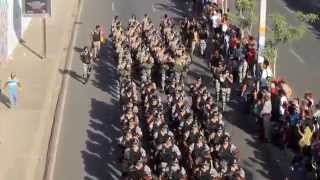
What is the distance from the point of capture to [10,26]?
38531mm

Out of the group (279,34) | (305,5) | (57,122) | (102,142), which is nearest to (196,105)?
(102,142)

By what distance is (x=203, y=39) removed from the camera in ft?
119

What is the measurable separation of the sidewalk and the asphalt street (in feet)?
2.03

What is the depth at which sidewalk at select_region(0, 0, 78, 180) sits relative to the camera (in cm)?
2700

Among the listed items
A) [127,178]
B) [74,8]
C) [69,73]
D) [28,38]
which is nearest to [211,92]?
[69,73]

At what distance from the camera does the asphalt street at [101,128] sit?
26156 millimetres

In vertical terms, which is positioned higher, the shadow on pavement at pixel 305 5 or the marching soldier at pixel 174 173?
the shadow on pavement at pixel 305 5

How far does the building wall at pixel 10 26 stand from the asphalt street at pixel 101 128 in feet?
8.50

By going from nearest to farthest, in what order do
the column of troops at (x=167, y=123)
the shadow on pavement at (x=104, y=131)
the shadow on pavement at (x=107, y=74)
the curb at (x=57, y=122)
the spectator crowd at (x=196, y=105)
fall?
the column of troops at (x=167, y=123), the spectator crowd at (x=196, y=105), the shadow on pavement at (x=104, y=131), the curb at (x=57, y=122), the shadow on pavement at (x=107, y=74)

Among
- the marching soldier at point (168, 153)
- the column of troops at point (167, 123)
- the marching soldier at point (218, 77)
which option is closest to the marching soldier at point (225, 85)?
the marching soldier at point (218, 77)

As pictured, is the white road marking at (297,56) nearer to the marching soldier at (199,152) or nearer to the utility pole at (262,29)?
the utility pole at (262,29)

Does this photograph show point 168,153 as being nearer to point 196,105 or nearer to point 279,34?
point 196,105

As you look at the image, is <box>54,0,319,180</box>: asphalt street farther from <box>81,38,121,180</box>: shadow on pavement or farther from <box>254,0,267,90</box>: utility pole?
<box>254,0,267,90</box>: utility pole

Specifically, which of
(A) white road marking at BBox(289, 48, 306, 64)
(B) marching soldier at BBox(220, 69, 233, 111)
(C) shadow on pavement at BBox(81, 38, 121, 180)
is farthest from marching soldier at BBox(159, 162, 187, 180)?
(A) white road marking at BBox(289, 48, 306, 64)
